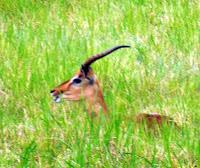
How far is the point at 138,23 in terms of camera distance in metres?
6.80

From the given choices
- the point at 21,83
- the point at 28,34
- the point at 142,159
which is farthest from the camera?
the point at 28,34

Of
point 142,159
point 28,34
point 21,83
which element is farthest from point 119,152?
point 28,34

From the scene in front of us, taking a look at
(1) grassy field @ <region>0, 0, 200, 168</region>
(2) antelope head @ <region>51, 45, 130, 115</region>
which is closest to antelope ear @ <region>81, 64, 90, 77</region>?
(2) antelope head @ <region>51, 45, 130, 115</region>

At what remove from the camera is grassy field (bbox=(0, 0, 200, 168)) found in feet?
14.8

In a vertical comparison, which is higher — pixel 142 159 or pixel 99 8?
pixel 99 8

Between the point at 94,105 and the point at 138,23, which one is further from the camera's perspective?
the point at 138,23

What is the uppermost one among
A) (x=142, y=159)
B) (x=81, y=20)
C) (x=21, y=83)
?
(x=81, y=20)

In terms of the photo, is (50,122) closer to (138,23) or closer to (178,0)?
(138,23)

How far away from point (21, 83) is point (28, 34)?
1076mm

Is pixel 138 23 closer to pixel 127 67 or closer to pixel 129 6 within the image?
pixel 129 6

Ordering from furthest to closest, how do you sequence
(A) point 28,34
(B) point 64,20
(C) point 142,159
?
1. (B) point 64,20
2. (A) point 28,34
3. (C) point 142,159

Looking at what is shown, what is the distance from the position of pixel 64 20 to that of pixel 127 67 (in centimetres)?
133

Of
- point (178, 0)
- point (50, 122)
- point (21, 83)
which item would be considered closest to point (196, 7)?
point (178, 0)

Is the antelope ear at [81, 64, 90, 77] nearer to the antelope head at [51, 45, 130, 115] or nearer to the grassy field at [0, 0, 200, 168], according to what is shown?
the antelope head at [51, 45, 130, 115]
